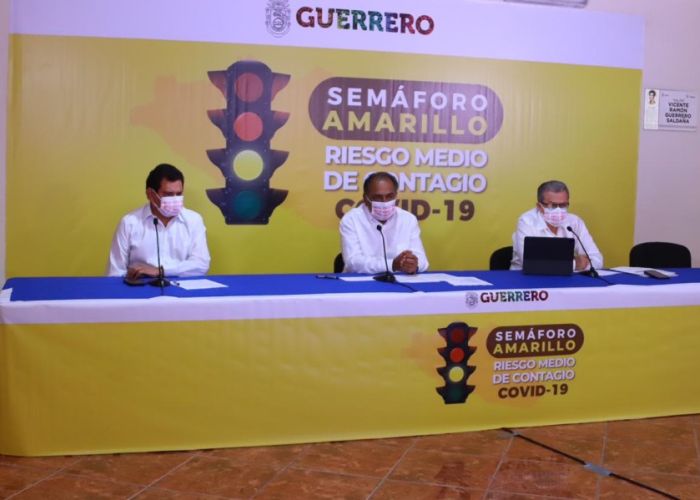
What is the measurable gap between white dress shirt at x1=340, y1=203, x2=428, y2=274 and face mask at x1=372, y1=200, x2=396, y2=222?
12 cm

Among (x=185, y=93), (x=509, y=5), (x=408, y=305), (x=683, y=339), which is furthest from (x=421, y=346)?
(x=509, y=5)

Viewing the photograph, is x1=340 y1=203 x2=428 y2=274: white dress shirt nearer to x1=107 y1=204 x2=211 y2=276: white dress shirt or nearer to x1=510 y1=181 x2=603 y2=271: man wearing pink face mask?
x1=510 y1=181 x2=603 y2=271: man wearing pink face mask

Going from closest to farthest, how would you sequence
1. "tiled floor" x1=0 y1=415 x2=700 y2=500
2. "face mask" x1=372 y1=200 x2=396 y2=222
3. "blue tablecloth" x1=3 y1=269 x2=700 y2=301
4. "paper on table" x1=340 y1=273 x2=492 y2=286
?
"tiled floor" x1=0 y1=415 x2=700 y2=500
"blue tablecloth" x1=3 y1=269 x2=700 y2=301
"paper on table" x1=340 y1=273 x2=492 y2=286
"face mask" x1=372 y1=200 x2=396 y2=222

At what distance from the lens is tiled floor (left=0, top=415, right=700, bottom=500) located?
8.71ft

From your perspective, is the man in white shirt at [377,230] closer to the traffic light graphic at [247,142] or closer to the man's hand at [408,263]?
the man's hand at [408,263]

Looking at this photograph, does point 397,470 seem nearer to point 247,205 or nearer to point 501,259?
point 501,259

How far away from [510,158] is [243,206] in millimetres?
1741

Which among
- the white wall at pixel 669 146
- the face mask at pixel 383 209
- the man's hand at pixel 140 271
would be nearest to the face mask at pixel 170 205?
the man's hand at pixel 140 271

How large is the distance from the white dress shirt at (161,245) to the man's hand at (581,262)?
6.14 feet

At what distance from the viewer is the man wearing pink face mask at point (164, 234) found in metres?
3.67

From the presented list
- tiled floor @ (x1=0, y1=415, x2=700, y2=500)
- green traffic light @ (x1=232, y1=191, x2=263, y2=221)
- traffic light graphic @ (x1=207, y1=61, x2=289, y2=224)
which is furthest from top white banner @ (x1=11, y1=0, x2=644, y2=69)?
tiled floor @ (x1=0, y1=415, x2=700, y2=500)

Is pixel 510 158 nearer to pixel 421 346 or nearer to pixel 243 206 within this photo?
pixel 243 206

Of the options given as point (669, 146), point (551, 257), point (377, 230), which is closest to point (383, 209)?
point (377, 230)

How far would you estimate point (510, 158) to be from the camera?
5180 millimetres
